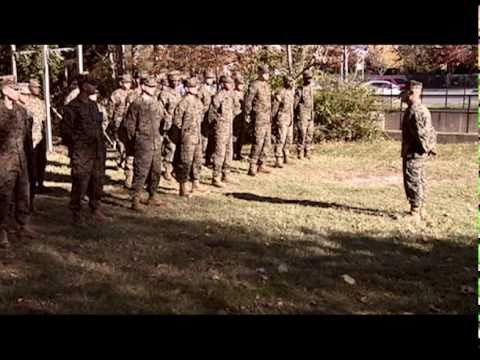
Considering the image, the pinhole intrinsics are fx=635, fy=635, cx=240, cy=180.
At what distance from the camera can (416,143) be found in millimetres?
8875

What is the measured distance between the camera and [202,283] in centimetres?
639

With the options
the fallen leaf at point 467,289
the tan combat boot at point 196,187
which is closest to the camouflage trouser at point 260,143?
the tan combat boot at point 196,187

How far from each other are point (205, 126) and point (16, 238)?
606 centimetres

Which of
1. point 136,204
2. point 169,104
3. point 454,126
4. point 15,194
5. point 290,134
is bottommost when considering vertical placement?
point 136,204

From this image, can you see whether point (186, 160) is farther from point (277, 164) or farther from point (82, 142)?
point (277, 164)

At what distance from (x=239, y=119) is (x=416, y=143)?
23.4 feet

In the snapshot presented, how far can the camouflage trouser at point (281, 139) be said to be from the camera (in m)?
14.8

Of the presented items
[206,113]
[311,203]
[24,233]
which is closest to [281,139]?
[206,113]

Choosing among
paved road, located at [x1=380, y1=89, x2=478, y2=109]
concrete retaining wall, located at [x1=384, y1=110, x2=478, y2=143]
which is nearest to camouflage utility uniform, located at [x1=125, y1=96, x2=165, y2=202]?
concrete retaining wall, located at [x1=384, y1=110, x2=478, y2=143]

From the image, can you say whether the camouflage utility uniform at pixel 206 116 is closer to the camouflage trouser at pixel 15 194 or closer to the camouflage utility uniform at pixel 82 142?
the camouflage utility uniform at pixel 82 142

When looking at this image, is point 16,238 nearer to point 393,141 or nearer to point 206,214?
point 206,214
